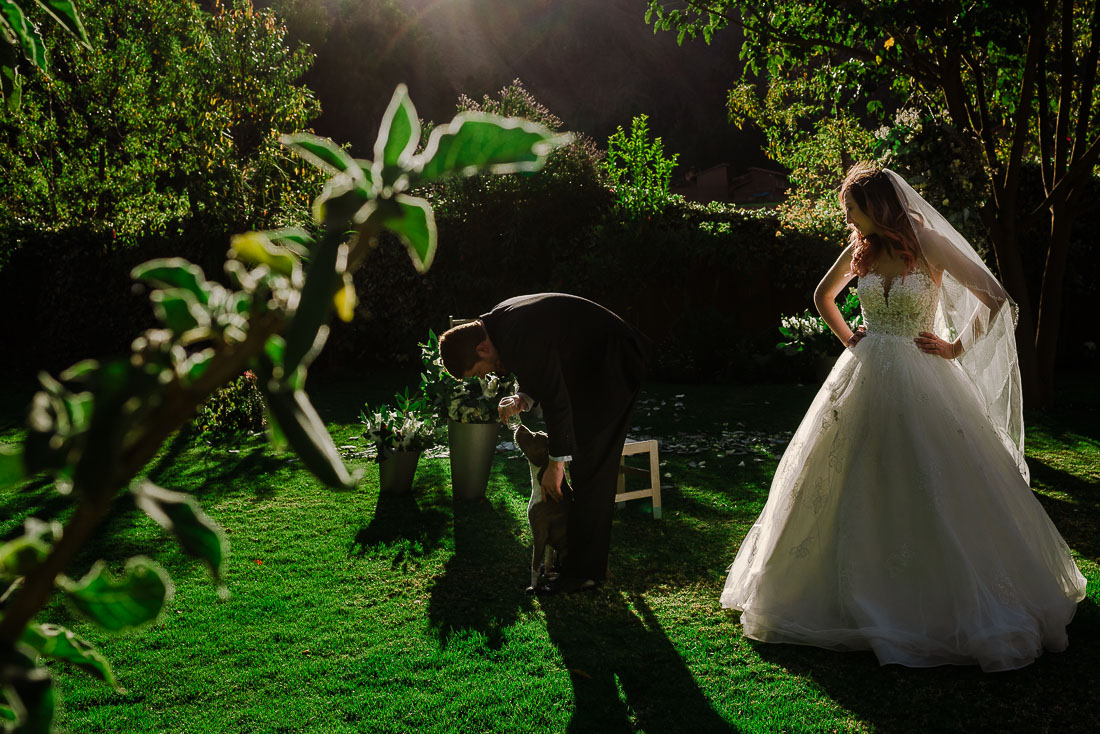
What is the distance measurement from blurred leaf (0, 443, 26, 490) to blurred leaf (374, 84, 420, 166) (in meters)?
0.28

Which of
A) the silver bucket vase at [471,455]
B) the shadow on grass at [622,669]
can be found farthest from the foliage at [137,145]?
the shadow on grass at [622,669]

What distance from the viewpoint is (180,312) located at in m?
0.50

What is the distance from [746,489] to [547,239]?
7108 mm

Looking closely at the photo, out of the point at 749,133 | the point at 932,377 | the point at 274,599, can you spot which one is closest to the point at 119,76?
the point at 274,599

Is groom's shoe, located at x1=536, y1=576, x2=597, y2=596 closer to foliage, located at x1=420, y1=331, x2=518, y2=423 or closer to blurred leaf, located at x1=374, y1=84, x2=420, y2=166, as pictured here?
foliage, located at x1=420, y1=331, x2=518, y2=423

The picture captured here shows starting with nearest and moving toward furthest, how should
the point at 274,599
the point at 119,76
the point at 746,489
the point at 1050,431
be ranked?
the point at 274,599 < the point at 746,489 < the point at 1050,431 < the point at 119,76

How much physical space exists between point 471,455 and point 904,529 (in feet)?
10.6

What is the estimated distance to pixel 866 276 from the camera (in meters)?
4.27

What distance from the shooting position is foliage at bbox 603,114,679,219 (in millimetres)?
12375

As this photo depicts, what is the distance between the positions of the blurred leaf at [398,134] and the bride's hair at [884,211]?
3940 mm

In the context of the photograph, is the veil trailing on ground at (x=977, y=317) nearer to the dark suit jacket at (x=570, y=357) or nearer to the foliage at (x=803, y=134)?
the dark suit jacket at (x=570, y=357)

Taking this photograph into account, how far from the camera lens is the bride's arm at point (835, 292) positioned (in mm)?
4598

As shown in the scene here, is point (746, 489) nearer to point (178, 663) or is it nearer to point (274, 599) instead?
point (274, 599)

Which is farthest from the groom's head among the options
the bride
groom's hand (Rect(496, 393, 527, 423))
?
the bride
